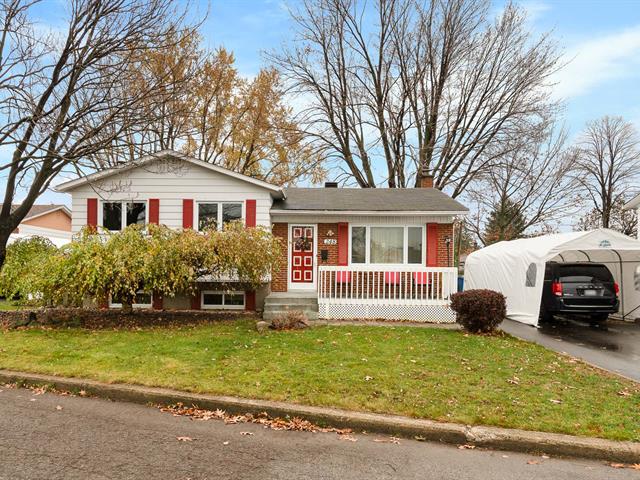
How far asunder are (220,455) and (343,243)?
10132 millimetres

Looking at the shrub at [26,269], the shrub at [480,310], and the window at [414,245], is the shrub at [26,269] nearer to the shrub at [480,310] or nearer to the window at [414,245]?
the shrub at [480,310]

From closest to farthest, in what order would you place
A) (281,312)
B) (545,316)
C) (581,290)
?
1. (281,312)
2. (581,290)
3. (545,316)

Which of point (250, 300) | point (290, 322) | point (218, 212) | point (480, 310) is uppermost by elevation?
point (218, 212)

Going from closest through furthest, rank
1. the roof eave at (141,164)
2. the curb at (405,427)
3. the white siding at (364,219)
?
1. the curb at (405,427)
2. the roof eave at (141,164)
3. the white siding at (364,219)

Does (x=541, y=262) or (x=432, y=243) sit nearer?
(x=541, y=262)

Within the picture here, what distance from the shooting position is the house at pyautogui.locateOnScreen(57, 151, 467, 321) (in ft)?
37.4

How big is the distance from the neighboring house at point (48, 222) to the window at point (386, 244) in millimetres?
25065

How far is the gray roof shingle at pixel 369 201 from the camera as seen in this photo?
43.5ft

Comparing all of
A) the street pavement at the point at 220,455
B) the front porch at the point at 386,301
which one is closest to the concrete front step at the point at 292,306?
the front porch at the point at 386,301

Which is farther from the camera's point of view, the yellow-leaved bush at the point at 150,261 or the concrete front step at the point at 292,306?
the concrete front step at the point at 292,306

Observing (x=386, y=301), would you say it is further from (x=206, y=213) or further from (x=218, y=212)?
(x=206, y=213)

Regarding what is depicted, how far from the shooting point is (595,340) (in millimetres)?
10164

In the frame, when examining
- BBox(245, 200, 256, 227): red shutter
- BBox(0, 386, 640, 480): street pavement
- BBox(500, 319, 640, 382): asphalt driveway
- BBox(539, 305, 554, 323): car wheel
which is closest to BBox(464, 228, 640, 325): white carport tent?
BBox(539, 305, 554, 323): car wheel

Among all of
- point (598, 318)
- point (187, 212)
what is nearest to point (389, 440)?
point (187, 212)
